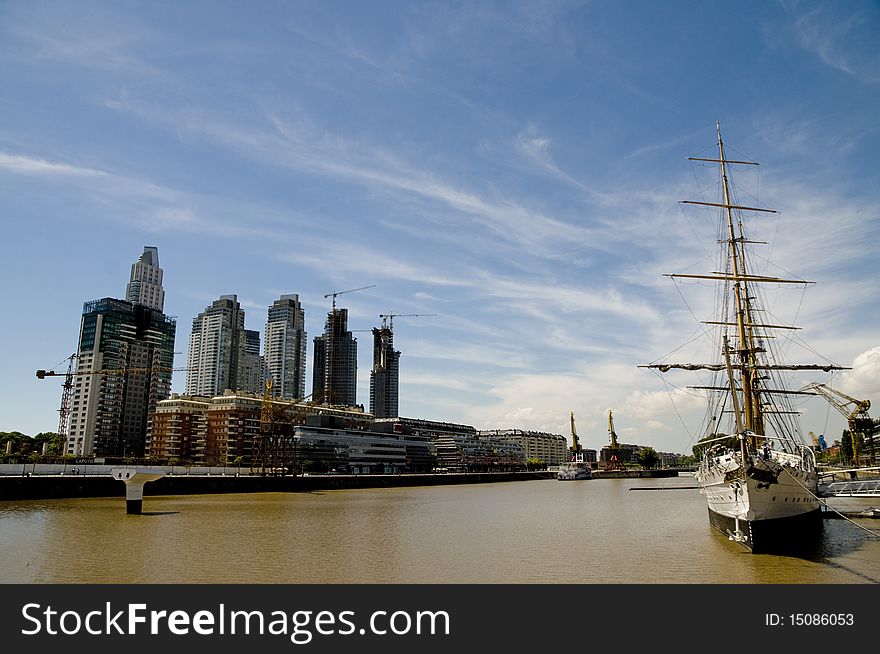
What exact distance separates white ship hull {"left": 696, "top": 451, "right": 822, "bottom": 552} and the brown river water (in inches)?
53.8

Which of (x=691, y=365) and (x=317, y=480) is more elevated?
(x=691, y=365)

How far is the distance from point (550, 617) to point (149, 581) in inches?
654

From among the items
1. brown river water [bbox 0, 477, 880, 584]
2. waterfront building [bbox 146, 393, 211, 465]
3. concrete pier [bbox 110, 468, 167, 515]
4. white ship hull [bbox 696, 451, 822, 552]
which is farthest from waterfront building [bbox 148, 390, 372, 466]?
white ship hull [bbox 696, 451, 822, 552]

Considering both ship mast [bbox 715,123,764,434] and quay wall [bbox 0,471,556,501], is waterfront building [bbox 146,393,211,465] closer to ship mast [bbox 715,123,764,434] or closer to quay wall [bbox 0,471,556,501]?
quay wall [bbox 0,471,556,501]

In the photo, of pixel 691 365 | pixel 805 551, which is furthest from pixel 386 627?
pixel 691 365

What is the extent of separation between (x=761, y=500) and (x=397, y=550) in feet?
67.0

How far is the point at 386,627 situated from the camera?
61.0 ft

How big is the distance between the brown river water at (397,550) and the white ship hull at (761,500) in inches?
53.8

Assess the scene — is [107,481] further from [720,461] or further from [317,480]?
[720,461]

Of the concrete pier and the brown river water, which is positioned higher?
the concrete pier

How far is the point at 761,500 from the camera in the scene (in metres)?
33.7

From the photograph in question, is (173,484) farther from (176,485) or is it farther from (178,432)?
(178,432)

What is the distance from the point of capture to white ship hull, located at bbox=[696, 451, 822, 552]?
3328 cm

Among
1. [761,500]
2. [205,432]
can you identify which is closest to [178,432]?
[205,432]
